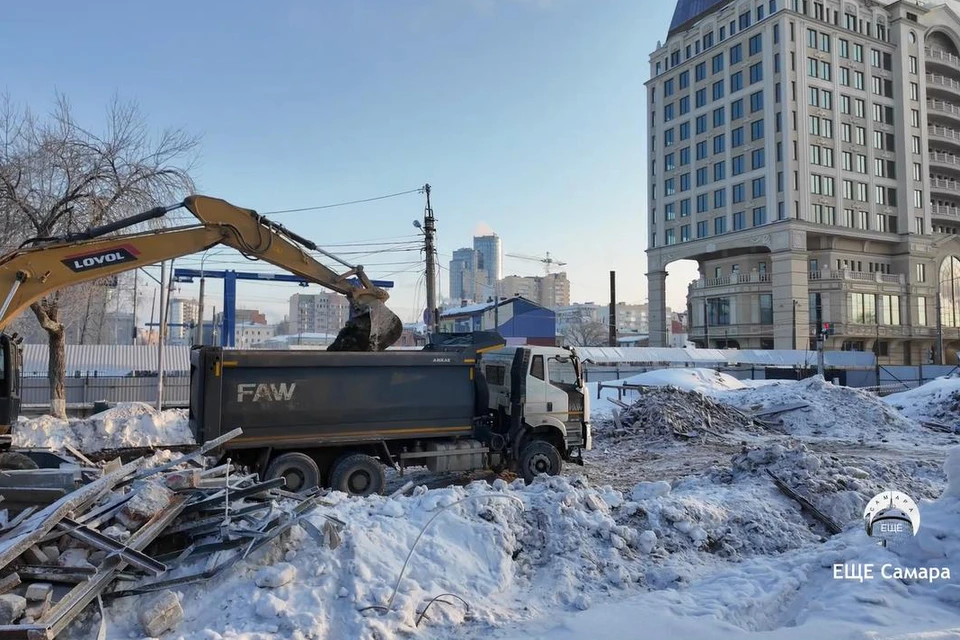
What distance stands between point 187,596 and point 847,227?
6354 cm

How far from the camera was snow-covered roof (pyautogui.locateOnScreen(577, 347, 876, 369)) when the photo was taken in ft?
147

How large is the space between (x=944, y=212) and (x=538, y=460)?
7034 cm

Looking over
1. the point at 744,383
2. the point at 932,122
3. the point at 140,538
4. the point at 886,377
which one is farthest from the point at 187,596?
the point at 932,122

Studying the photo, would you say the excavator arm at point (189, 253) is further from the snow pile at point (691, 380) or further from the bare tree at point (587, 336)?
the bare tree at point (587, 336)

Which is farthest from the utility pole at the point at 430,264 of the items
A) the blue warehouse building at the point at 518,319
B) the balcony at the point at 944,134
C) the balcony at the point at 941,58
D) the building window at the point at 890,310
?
the balcony at the point at 941,58

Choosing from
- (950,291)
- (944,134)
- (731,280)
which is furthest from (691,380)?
(944,134)

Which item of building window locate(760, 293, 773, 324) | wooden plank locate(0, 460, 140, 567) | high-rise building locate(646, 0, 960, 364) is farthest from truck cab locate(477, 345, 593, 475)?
building window locate(760, 293, 773, 324)

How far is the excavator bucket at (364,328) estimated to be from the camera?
11.5 metres

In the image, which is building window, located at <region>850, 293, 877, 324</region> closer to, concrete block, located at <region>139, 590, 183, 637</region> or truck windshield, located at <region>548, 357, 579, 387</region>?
truck windshield, located at <region>548, 357, 579, 387</region>

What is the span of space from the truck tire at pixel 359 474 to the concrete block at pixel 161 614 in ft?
16.7

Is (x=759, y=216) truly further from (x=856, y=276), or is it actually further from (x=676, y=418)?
(x=676, y=418)

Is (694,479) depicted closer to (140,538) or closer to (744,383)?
(140,538)

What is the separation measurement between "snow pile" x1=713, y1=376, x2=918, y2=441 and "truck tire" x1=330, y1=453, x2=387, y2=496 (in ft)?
51.3

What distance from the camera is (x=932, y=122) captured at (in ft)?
211
